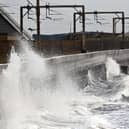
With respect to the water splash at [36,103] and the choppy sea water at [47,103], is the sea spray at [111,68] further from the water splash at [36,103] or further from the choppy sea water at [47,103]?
the water splash at [36,103]

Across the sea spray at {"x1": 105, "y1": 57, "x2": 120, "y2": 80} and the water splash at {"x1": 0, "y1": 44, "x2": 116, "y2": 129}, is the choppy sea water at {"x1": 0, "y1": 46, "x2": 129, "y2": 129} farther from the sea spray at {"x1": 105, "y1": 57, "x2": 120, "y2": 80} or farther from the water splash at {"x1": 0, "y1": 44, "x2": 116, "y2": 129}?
the sea spray at {"x1": 105, "y1": 57, "x2": 120, "y2": 80}

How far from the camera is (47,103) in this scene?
18.6 metres

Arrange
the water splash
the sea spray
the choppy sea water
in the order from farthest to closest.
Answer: the sea spray < the choppy sea water < the water splash

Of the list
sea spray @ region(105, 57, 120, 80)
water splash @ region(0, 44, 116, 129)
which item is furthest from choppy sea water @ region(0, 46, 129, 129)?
sea spray @ region(105, 57, 120, 80)

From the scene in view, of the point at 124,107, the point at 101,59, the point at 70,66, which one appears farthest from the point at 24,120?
the point at 101,59

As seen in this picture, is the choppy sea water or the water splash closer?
the water splash

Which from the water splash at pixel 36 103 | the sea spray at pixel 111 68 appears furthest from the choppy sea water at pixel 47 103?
the sea spray at pixel 111 68

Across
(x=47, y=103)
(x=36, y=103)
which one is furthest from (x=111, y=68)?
(x=36, y=103)

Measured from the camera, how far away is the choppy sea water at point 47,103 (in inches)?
551

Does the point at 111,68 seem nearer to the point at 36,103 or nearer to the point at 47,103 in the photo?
the point at 47,103

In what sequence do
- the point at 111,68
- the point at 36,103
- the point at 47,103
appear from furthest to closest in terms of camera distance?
the point at 111,68 → the point at 47,103 → the point at 36,103

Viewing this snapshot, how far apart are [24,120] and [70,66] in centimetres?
1082

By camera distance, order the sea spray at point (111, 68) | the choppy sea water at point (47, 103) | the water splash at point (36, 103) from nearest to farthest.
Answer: the water splash at point (36, 103) → the choppy sea water at point (47, 103) → the sea spray at point (111, 68)

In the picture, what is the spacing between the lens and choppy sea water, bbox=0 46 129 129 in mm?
13984
